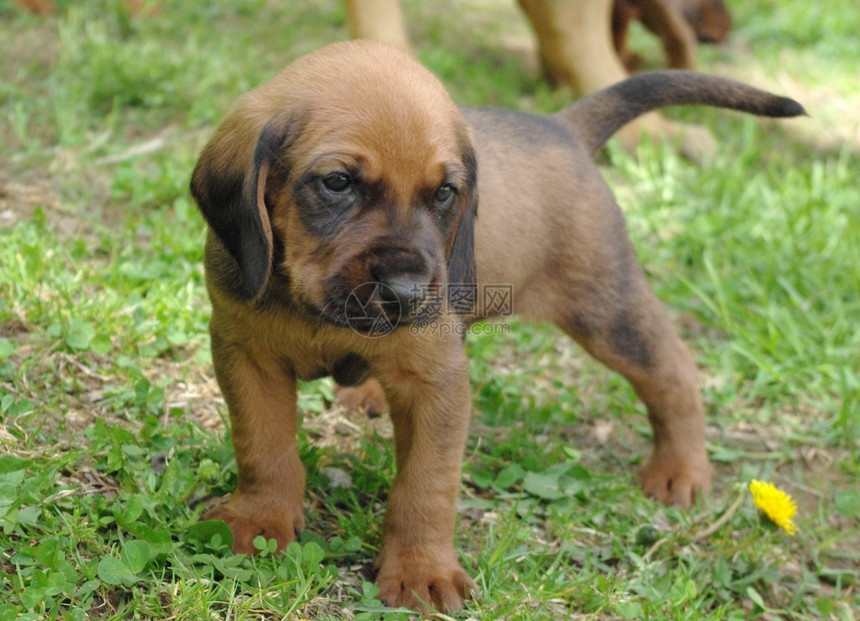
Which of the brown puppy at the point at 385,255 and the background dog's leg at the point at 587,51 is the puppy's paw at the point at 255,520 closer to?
the brown puppy at the point at 385,255

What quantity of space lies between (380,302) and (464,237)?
58 cm

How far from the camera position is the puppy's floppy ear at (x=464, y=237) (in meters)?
3.24

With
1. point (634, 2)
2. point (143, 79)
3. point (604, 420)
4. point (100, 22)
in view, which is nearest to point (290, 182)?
point (604, 420)

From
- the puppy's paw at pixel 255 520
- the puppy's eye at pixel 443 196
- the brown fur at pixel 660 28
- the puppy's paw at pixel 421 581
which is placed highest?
the puppy's eye at pixel 443 196

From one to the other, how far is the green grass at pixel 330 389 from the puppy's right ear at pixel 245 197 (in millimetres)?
824

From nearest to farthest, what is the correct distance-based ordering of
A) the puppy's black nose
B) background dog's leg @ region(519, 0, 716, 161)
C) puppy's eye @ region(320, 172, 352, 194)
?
the puppy's black nose → puppy's eye @ region(320, 172, 352, 194) → background dog's leg @ region(519, 0, 716, 161)

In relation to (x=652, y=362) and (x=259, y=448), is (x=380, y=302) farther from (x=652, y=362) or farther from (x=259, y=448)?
(x=652, y=362)

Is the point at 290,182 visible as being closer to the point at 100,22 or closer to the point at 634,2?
the point at 100,22

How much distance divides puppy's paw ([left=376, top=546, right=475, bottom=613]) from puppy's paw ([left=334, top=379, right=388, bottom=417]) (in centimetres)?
119

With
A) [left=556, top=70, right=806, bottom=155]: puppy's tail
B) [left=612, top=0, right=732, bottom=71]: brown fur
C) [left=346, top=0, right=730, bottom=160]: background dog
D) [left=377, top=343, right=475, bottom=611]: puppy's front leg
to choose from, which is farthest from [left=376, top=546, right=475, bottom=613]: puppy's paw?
[left=612, top=0, right=732, bottom=71]: brown fur

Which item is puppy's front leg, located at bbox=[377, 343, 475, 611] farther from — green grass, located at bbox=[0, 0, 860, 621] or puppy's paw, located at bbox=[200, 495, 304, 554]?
puppy's paw, located at bbox=[200, 495, 304, 554]

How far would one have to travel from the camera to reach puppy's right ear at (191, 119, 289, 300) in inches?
118

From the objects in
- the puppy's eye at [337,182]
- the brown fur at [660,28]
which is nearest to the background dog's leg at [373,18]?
the brown fur at [660,28]

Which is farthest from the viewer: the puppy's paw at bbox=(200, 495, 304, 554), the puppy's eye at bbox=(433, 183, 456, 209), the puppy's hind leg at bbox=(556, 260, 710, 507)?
the puppy's hind leg at bbox=(556, 260, 710, 507)
